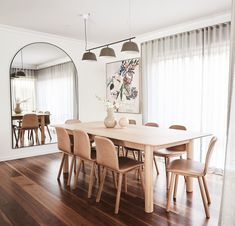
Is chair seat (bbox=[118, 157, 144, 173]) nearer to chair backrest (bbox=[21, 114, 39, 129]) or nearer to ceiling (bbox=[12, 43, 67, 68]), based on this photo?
Result: chair backrest (bbox=[21, 114, 39, 129])

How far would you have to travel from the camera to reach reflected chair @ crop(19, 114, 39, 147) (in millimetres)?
4762

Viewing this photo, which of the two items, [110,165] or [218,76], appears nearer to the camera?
[110,165]

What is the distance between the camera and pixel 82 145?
3021 mm

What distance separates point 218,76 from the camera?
12.3ft

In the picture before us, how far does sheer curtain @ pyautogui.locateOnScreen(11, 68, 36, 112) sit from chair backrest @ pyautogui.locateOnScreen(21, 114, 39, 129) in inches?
5.6

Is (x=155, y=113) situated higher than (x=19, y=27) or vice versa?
(x=19, y=27)

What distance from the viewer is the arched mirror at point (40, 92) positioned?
4.67 metres

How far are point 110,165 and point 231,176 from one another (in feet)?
4.71

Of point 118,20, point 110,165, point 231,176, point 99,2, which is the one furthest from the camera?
point 118,20

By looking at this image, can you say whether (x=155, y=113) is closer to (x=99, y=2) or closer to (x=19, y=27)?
(x=99, y=2)

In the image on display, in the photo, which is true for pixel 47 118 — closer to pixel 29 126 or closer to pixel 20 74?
pixel 29 126

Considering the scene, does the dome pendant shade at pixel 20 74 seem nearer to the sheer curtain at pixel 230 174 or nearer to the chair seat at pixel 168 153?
the chair seat at pixel 168 153

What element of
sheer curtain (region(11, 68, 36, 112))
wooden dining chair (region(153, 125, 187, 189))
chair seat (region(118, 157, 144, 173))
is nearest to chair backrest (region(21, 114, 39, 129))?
sheer curtain (region(11, 68, 36, 112))

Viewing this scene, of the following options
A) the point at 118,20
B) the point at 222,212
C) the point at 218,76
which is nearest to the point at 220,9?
the point at 218,76
